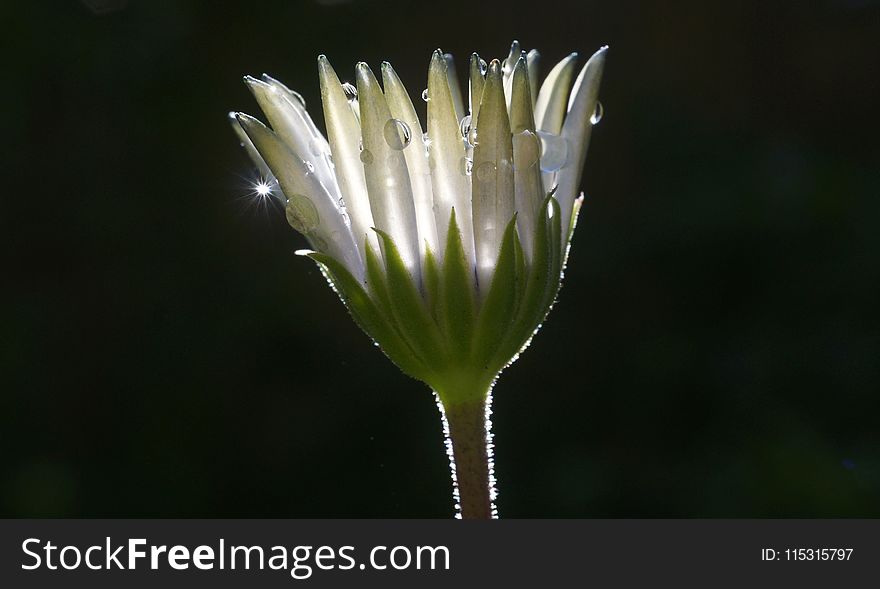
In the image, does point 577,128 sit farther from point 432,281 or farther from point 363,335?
point 363,335

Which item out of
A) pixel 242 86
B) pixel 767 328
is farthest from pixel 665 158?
pixel 242 86

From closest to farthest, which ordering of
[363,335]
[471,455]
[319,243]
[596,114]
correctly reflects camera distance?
[471,455] < [319,243] < [596,114] < [363,335]

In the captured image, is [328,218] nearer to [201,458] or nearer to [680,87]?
[201,458]

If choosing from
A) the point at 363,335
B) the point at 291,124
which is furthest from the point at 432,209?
the point at 363,335

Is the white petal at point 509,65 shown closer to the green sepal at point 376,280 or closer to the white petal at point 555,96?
the white petal at point 555,96

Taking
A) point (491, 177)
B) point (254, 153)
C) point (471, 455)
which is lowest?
point (471, 455)
